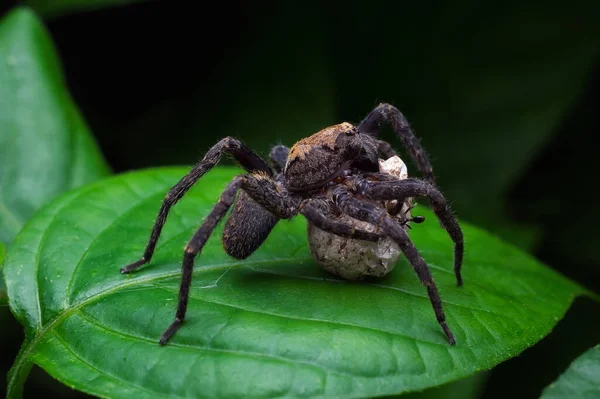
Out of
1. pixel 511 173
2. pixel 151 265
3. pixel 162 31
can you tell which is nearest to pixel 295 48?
pixel 162 31

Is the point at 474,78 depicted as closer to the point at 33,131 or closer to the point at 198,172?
the point at 198,172

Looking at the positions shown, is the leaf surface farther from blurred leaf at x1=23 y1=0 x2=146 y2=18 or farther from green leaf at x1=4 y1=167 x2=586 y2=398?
green leaf at x1=4 y1=167 x2=586 y2=398

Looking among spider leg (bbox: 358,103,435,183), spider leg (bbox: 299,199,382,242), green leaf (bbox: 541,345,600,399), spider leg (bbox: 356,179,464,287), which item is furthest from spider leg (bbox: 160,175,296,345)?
green leaf (bbox: 541,345,600,399)

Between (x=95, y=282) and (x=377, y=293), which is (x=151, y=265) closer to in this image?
(x=95, y=282)

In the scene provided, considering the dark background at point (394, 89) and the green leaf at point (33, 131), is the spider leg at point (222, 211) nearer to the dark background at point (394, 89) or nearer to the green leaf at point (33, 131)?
the green leaf at point (33, 131)

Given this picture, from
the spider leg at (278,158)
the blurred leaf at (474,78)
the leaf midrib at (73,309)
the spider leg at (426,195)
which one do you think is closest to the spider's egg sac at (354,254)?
the spider leg at (426,195)
